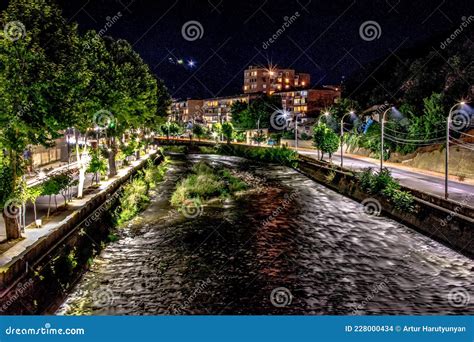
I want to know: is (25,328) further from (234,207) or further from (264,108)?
(264,108)

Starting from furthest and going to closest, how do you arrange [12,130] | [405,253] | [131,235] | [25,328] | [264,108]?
[264,108] < [131,235] < [405,253] < [12,130] < [25,328]

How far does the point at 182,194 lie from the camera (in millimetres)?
35125

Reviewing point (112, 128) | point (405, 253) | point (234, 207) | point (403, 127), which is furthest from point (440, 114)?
point (112, 128)

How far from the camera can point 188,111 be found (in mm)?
167250

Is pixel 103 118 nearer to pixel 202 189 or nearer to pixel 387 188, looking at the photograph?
pixel 202 189

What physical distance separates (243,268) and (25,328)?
1078 centimetres
